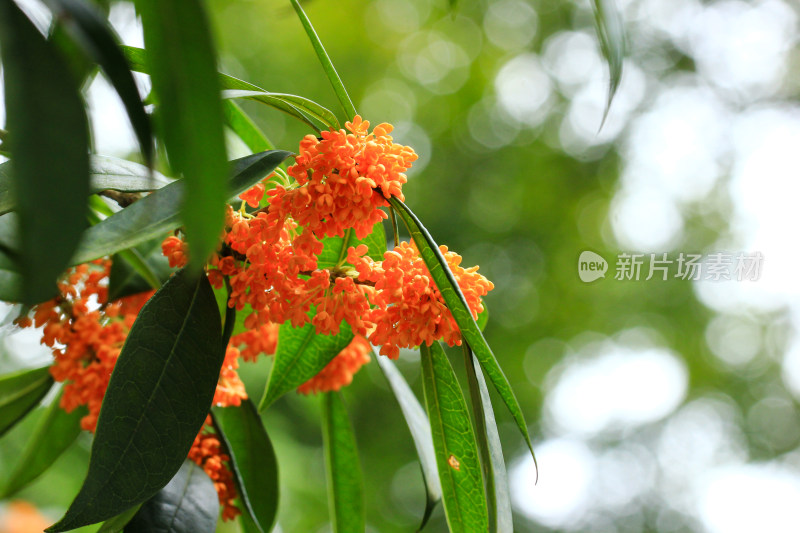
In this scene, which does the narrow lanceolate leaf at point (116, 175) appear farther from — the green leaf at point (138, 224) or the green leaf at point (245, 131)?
the green leaf at point (245, 131)

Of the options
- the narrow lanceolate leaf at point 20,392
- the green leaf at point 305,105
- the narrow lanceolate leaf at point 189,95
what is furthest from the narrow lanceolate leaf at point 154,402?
the narrow lanceolate leaf at point 20,392

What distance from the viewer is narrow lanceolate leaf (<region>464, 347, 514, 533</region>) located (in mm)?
458

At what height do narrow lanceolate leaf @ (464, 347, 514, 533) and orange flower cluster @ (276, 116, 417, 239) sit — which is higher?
orange flower cluster @ (276, 116, 417, 239)

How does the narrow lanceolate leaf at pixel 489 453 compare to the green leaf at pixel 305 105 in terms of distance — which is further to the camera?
the green leaf at pixel 305 105

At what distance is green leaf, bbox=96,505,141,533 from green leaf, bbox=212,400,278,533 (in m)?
0.19

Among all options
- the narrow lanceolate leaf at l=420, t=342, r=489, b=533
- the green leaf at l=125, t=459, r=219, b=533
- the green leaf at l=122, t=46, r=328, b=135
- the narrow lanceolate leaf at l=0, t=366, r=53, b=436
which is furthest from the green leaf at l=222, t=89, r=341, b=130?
the narrow lanceolate leaf at l=0, t=366, r=53, b=436

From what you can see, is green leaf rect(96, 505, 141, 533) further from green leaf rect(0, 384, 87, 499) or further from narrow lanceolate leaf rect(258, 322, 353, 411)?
green leaf rect(0, 384, 87, 499)

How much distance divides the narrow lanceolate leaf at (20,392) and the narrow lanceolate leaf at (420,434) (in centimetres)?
41

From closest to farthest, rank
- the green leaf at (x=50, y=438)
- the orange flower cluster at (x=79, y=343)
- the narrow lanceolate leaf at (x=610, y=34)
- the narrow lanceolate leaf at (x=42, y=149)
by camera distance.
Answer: the narrow lanceolate leaf at (x=42, y=149), the narrow lanceolate leaf at (x=610, y=34), the orange flower cluster at (x=79, y=343), the green leaf at (x=50, y=438)

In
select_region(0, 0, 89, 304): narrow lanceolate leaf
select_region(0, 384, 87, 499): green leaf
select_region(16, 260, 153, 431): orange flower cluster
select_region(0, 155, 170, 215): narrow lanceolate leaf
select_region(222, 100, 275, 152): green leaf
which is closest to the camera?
select_region(0, 0, 89, 304): narrow lanceolate leaf

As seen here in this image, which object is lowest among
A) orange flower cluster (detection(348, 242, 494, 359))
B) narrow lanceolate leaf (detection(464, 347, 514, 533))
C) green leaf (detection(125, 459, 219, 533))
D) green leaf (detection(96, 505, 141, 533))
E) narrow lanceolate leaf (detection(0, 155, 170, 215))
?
green leaf (detection(125, 459, 219, 533))

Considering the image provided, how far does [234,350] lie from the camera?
2.25ft

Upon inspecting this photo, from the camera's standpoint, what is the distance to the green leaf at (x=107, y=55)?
0.77ft

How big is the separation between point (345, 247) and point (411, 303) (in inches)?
6.5
